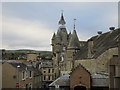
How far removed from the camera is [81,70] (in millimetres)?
27016

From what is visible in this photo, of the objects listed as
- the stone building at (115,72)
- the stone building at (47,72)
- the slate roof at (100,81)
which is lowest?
the stone building at (47,72)

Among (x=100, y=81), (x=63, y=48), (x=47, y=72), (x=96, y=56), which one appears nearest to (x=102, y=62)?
(x=96, y=56)

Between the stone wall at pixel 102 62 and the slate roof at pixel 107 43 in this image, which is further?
the slate roof at pixel 107 43

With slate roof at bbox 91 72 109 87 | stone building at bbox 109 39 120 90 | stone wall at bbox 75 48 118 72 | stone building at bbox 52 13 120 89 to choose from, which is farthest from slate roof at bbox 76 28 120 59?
stone building at bbox 109 39 120 90

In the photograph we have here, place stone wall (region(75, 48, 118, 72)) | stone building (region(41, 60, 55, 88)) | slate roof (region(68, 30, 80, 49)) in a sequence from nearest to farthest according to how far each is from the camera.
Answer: stone wall (region(75, 48, 118, 72))
slate roof (region(68, 30, 80, 49))
stone building (region(41, 60, 55, 88))

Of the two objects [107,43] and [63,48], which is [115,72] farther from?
[63,48]

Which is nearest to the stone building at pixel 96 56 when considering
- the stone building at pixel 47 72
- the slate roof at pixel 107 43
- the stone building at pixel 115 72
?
the slate roof at pixel 107 43

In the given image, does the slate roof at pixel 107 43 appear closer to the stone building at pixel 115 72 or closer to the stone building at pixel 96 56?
the stone building at pixel 96 56

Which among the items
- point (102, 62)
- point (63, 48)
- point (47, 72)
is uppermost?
point (63, 48)

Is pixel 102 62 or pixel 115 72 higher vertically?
pixel 102 62

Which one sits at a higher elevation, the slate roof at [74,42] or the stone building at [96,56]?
the slate roof at [74,42]

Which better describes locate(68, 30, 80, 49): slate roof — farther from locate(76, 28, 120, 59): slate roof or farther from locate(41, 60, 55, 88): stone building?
locate(41, 60, 55, 88): stone building

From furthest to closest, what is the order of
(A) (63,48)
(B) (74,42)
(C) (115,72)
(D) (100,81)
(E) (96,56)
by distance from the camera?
(A) (63,48) → (B) (74,42) → (E) (96,56) → (D) (100,81) → (C) (115,72)

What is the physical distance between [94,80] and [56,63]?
1757 inches
